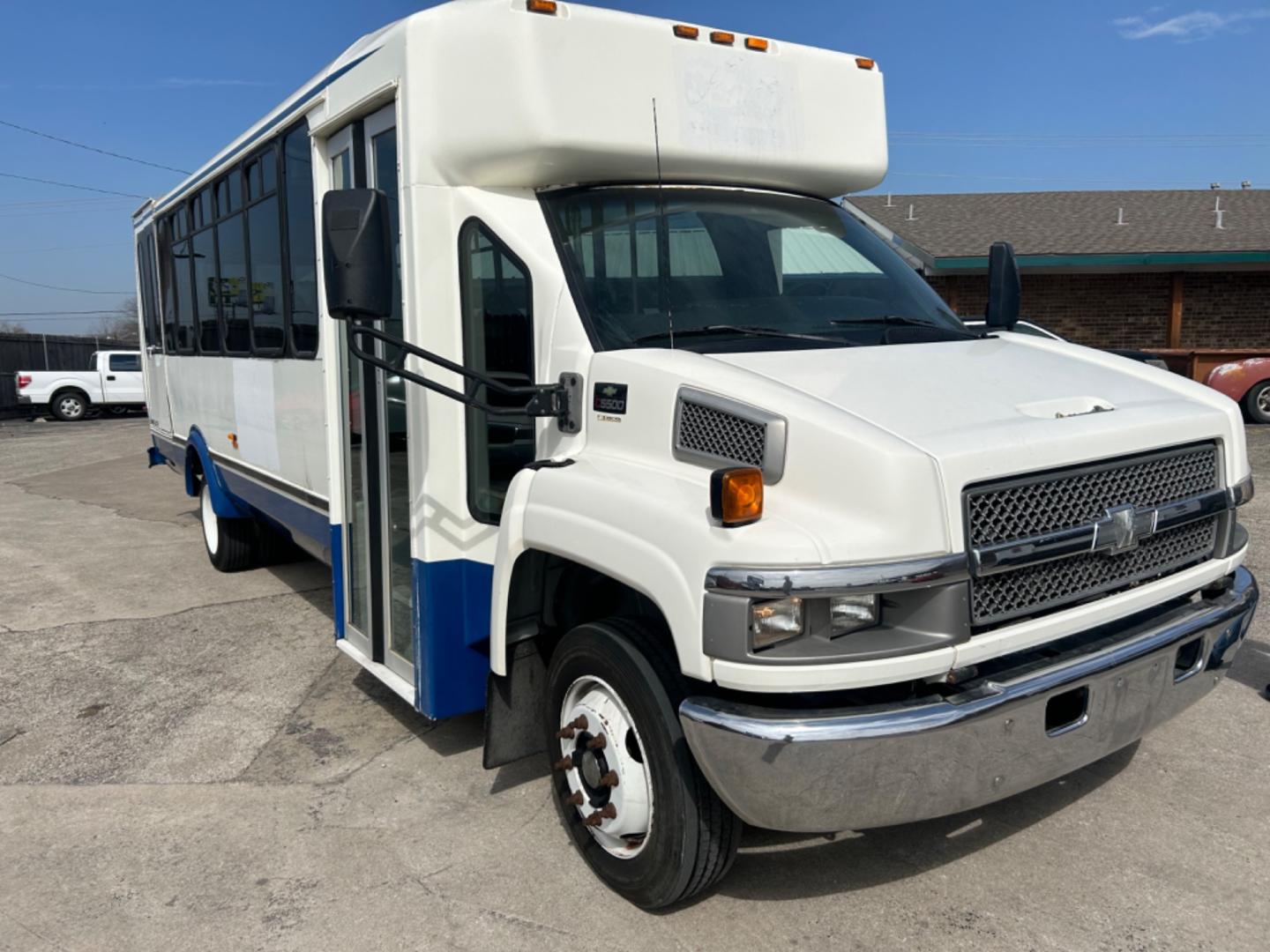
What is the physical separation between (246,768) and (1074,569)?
3.44 metres

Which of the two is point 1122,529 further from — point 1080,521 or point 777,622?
point 777,622

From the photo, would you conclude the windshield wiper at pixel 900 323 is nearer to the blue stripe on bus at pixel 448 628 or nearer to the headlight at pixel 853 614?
the headlight at pixel 853 614

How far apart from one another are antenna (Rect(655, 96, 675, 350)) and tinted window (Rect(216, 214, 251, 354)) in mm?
3408

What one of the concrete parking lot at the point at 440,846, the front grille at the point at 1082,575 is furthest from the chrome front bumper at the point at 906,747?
the concrete parking lot at the point at 440,846

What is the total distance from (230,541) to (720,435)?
19.7ft

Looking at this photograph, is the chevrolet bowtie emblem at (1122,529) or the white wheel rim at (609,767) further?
the white wheel rim at (609,767)

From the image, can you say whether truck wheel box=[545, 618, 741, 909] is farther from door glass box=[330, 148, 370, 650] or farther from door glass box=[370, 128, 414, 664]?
door glass box=[330, 148, 370, 650]

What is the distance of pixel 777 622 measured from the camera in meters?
2.71

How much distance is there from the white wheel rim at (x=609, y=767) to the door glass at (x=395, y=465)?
3.44 feet

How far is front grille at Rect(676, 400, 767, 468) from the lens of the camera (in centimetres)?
294

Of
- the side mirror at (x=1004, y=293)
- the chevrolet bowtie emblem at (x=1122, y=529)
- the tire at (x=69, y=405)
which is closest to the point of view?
the chevrolet bowtie emblem at (x=1122, y=529)

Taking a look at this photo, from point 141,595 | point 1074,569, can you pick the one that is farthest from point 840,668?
point 141,595

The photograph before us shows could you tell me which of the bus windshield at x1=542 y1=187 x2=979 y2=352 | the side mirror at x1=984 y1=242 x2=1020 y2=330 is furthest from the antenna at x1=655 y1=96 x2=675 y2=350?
the side mirror at x1=984 y1=242 x2=1020 y2=330

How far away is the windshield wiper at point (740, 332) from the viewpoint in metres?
3.54
